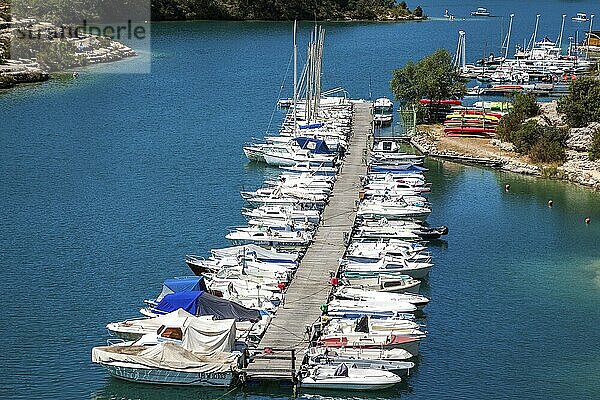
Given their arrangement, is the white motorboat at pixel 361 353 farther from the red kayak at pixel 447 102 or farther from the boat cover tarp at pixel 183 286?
the red kayak at pixel 447 102

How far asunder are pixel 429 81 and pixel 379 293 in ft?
153

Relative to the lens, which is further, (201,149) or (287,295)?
(201,149)

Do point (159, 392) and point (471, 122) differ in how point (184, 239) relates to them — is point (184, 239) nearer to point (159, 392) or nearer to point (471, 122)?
point (159, 392)

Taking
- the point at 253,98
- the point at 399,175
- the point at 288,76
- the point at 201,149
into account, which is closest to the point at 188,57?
the point at 288,76

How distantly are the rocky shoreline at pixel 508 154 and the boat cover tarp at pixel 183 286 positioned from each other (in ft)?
117

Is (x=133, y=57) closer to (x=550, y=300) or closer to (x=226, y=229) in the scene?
(x=226, y=229)

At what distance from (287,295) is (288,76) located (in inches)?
2746

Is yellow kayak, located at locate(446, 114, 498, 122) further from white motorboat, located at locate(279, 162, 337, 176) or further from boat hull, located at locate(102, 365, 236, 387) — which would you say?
boat hull, located at locate(102, 365, 236, 387)

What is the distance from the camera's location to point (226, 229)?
220ft

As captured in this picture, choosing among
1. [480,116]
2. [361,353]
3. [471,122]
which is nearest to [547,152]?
[471,122]

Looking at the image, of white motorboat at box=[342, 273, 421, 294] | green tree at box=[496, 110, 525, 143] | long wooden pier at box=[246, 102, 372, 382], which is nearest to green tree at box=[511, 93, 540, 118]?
green tree at box=[496, 110, 525, 143]

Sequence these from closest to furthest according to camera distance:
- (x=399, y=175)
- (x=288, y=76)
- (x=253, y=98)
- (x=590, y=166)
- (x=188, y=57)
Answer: (x=399, y=175) → (x=590, y=166) → (x=253, y=98) → (x=288, y=76) → (x=188, y=57)

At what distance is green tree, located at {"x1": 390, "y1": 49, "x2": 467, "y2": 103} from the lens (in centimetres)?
9719

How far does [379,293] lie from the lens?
53.0 meters
